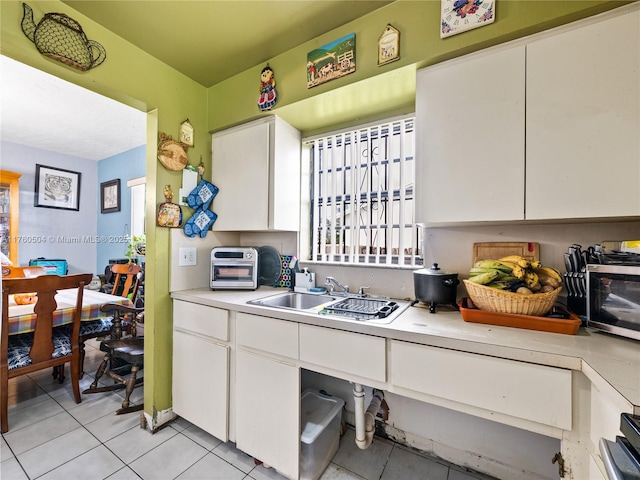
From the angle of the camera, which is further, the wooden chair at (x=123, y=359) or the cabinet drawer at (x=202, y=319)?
the wooden chair at (x=123, y=359)

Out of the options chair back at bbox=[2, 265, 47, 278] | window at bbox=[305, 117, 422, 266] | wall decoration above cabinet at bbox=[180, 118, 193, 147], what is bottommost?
chair back at bbox=[2, 265, 47, 278]

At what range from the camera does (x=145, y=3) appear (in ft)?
4.50

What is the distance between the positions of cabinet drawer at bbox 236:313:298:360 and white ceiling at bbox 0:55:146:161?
2708 millimetres

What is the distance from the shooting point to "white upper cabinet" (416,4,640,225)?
958 millimetres

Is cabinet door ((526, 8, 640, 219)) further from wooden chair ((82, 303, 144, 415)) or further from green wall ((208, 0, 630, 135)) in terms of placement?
wooden chair ((82, 303, 144, 415))

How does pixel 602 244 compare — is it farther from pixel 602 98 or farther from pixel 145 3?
pixel 145 3

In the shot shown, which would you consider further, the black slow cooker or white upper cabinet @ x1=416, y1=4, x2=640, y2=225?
the black slow cooker

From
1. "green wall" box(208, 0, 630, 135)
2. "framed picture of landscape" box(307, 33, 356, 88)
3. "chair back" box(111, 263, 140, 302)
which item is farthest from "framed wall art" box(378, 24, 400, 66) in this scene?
"chair back" box(111, 263, 140, 302)

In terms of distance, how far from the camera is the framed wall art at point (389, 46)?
133cm

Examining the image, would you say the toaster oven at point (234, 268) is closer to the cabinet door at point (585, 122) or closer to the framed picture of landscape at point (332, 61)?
the framed picture of landscape at point (332, 61)

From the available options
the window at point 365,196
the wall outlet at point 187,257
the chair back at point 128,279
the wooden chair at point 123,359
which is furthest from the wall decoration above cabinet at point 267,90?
the chair back at point 128,279

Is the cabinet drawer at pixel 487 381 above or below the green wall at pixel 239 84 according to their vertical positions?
below

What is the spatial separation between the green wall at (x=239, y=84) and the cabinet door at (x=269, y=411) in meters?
0.71

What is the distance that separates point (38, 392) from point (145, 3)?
9.69 ft
